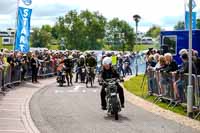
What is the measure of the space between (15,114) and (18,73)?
13857mm

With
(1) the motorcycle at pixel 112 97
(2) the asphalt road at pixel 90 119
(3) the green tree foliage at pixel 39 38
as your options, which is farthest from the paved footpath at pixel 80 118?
(3) the green tree foliage at pixel 39 38

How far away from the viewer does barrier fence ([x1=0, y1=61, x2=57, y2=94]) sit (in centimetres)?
2531

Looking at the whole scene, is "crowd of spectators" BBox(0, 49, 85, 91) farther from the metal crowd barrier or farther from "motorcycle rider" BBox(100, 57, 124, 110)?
"motorcycle rider" BBox(100, 57, 124, 110)

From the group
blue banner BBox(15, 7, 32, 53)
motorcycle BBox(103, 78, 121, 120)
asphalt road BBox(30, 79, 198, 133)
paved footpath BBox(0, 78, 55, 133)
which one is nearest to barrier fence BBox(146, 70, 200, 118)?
asphalt road BBox(30, 79, 198, 133)

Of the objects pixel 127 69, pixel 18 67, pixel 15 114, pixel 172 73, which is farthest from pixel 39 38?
pixel 15 114

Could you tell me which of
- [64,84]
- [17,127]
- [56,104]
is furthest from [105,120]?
[64,84]

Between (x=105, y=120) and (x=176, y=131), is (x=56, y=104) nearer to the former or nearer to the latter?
(x=105, y=120)

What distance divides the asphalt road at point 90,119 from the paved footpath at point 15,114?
0.84 ft

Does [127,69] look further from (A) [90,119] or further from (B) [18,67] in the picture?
(A) [90,119]

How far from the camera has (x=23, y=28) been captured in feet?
104

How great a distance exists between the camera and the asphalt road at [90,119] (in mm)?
13312

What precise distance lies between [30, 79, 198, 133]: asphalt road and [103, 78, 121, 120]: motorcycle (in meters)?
0.25

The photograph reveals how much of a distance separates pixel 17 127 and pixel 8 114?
9.31 ft

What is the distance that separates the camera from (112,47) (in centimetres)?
9019
